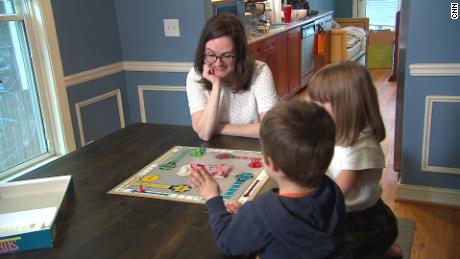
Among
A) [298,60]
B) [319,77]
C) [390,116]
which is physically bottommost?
[390,116]

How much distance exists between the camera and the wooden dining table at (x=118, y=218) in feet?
3.48

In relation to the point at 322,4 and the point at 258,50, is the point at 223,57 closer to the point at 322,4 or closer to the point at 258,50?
the point at 258,50

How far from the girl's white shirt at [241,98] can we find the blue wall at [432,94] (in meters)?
1.14

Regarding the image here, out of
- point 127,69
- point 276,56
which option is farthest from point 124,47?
point 276,56

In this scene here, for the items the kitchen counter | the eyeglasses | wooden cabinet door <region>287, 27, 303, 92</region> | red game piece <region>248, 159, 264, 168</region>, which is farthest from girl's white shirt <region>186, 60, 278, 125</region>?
wooden cabinet door <region>287, 27, 303, 92</region>

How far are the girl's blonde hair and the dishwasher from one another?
13.9ft

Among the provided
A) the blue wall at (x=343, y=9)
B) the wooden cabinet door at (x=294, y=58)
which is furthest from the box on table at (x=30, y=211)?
the blue wall at (x=343, y=9)

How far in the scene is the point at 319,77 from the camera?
4.38 feet

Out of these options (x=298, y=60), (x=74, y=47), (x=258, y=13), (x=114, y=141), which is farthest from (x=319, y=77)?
(x=298, y=60)

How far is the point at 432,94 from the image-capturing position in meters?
2.61

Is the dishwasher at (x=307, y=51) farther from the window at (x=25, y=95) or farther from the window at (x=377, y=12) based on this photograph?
the window at (x=25, y=95)

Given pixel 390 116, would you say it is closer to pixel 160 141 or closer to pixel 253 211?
pixel 160 141

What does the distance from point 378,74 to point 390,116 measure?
207cm

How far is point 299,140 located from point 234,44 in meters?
1.05
